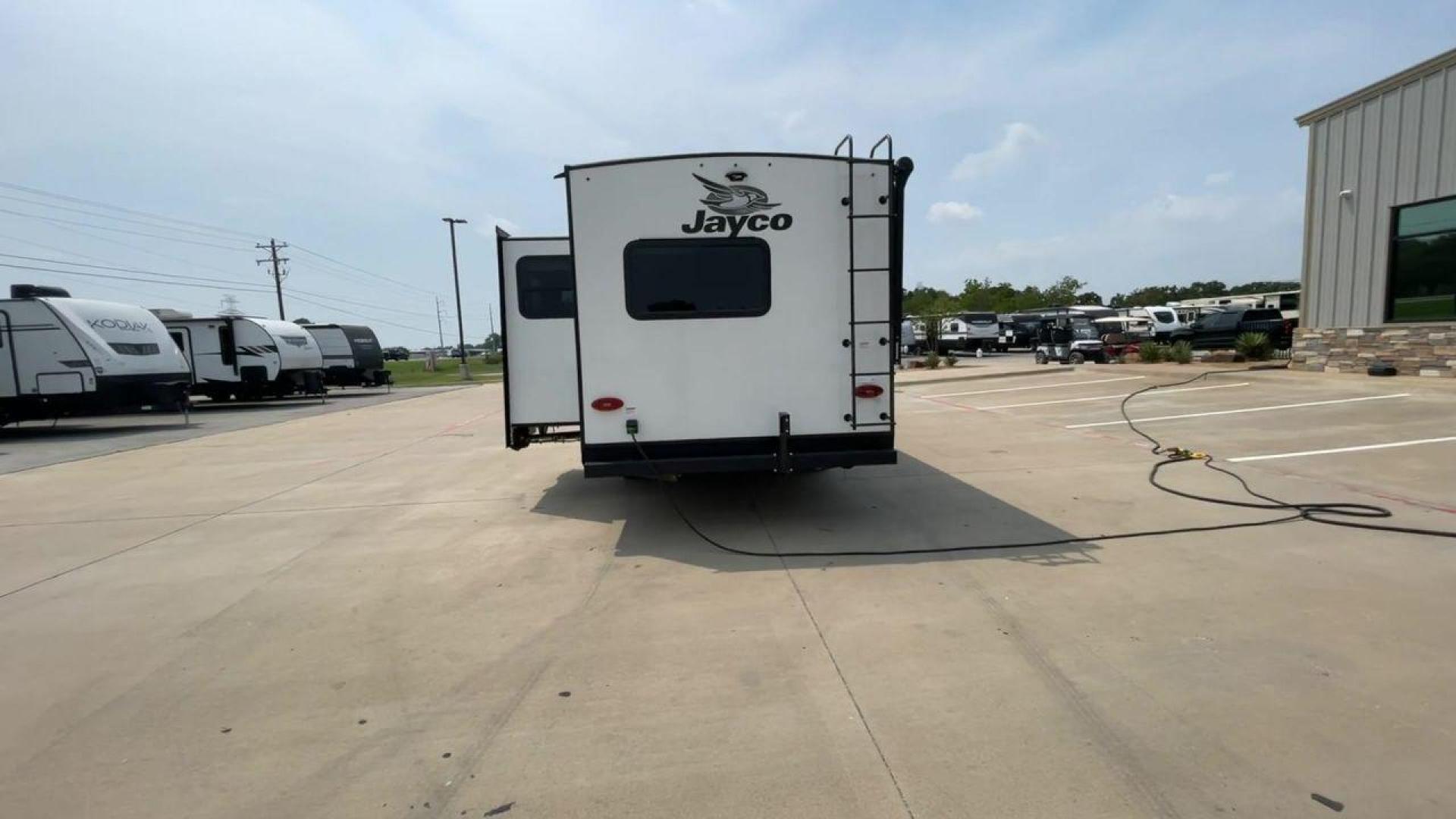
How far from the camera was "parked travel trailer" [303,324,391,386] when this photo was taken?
30.0m

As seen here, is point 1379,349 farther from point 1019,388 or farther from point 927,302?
point 927,302

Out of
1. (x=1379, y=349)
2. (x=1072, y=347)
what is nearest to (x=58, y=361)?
(x=1379, y=349)

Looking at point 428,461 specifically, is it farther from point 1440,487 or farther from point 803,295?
point 1440,487

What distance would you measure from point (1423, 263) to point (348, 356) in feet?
107

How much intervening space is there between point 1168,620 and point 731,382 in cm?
336

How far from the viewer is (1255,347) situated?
20.3m

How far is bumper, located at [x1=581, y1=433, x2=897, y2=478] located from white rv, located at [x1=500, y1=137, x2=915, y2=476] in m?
0.01

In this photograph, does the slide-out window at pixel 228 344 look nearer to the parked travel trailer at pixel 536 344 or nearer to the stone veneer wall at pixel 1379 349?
the parked travel trailer at pixel 536 344

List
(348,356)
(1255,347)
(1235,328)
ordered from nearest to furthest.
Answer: (1255,347) < (1235,328) < (348,356)

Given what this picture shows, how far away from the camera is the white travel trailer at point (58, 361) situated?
1552cm

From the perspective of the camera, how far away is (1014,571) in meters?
5.14

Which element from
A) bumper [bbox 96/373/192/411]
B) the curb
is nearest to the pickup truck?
the curb

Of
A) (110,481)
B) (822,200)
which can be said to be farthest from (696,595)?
(110,481)

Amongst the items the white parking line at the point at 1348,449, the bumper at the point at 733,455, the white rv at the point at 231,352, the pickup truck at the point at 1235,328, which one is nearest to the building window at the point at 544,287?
Answer: the bumper at the point at 733,455
